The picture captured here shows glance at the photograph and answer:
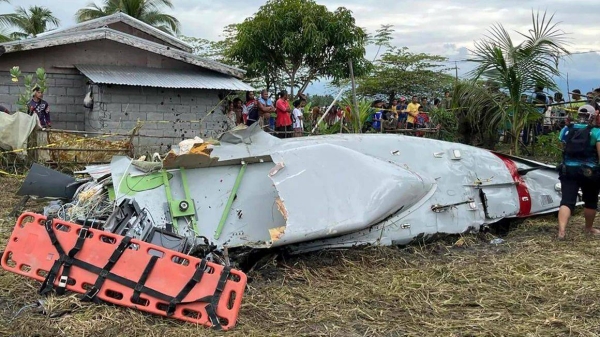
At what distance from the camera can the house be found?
13.1m

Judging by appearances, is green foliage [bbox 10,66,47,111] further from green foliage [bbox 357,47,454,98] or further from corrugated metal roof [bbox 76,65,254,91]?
green foliage [bbox 357,47,454,98]

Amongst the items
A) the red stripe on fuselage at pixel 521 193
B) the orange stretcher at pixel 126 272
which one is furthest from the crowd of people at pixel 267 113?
the orange stretcher at pixel 126 272

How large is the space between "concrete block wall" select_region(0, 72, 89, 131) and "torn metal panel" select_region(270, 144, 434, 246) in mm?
9732

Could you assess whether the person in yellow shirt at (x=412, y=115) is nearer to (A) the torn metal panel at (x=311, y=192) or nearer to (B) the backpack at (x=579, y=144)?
(B) the backpack at (x=579, y=144)

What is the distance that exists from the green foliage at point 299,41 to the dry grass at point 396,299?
44.3ft

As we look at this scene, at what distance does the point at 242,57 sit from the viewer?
63.8 feet

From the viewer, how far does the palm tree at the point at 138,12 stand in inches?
1227

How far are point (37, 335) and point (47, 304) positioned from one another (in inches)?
16.0

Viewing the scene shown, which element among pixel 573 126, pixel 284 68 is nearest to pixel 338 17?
pixel 284 68

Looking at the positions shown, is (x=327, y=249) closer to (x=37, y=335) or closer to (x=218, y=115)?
(x=37, y=335)

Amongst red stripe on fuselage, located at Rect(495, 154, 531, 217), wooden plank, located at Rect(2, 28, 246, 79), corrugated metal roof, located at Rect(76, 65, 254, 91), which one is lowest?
red stripe on fuselage, located at Rect(495, 154, 531, 217)

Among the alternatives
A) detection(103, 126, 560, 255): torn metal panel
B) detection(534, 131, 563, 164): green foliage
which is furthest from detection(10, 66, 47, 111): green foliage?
detection(534, 131, 563, 164): green foliage

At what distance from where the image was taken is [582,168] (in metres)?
6.61

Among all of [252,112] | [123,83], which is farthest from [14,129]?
[252,112]
